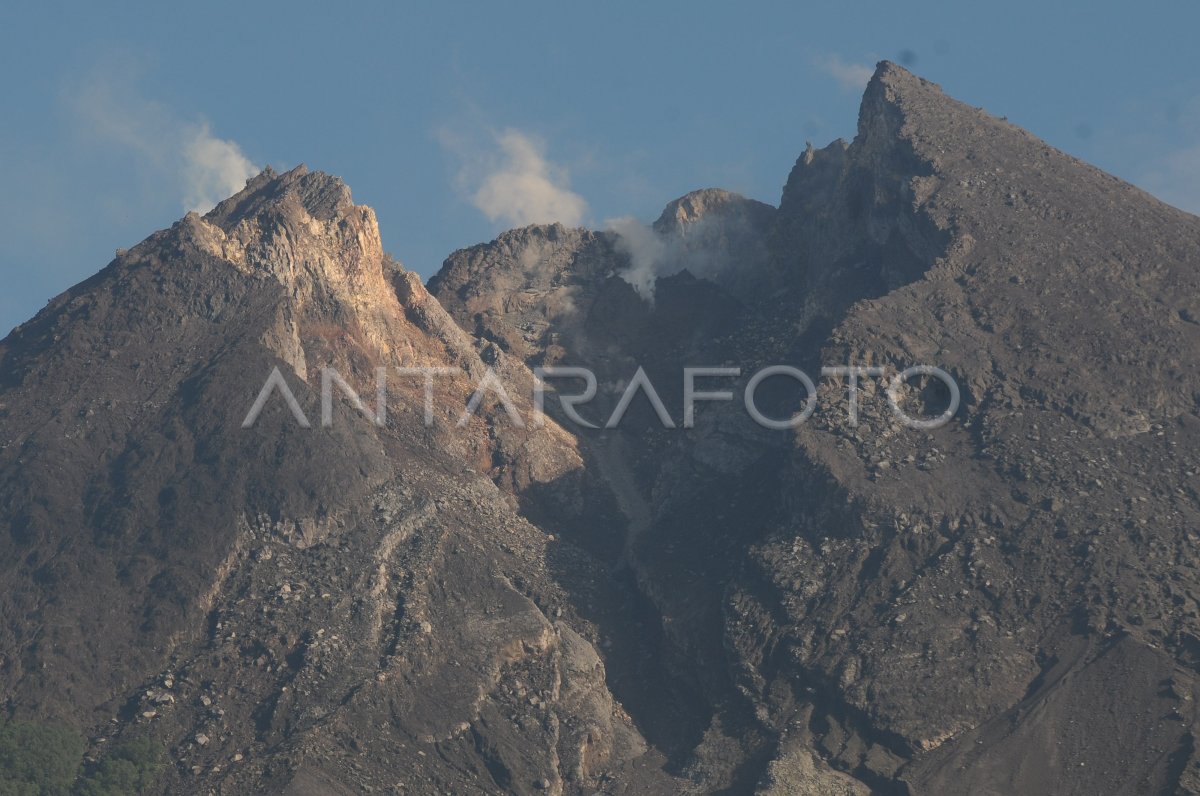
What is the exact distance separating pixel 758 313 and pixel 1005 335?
26.2 m

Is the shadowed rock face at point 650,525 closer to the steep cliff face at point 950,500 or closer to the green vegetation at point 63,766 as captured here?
the steep cliff face at point 950,500

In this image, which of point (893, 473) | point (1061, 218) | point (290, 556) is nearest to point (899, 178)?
point (1061, 218)

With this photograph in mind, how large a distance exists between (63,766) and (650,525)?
40899mm

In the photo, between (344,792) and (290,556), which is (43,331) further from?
(344,792)

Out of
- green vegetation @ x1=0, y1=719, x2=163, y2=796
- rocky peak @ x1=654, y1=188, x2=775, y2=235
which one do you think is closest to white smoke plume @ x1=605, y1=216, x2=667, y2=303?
rocky peak @ x1=654, y1=188, x2=775, y2=235

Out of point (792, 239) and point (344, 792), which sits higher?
point (792, 239)

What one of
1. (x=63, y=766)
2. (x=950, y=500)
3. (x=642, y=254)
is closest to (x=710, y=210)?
(x=642, y=254)

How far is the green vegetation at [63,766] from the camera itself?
95375mm

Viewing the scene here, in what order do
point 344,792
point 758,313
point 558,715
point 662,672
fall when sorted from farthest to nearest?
point 758,313 < point 662,672 < point 558,715 < point 344,792

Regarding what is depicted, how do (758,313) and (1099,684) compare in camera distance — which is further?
(758,313)

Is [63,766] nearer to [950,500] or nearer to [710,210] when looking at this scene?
[950,500]

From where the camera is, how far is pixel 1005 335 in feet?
403

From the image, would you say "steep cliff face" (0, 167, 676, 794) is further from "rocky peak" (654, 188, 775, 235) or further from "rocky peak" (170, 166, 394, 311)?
"rocky peak" (654, 188, 775, 235)

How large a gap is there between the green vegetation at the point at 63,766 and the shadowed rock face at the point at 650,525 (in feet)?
3.66
